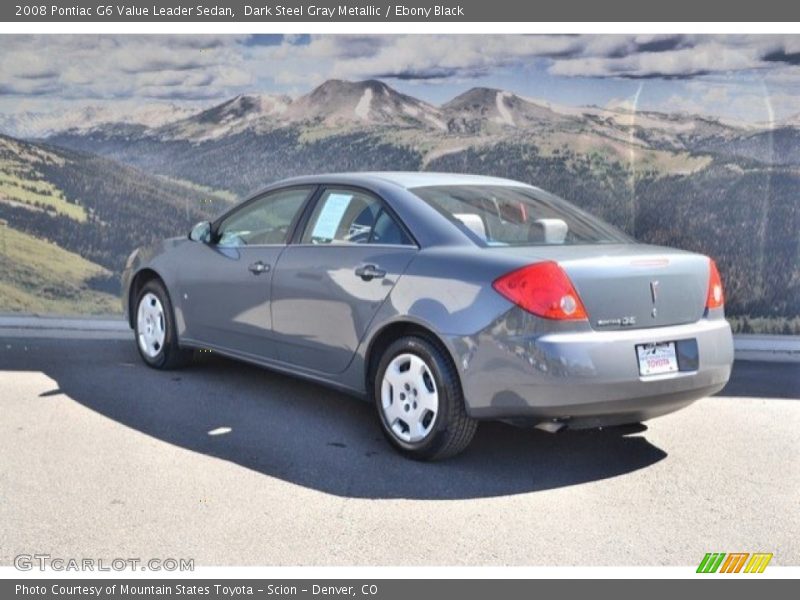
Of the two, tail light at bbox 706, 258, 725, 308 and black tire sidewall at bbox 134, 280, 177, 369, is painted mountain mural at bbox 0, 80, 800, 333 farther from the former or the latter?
tail light at bbox 706, 258, 725, 308

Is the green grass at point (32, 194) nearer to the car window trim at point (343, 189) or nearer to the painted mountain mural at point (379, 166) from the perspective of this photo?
the painted mountain mural at point (379, 166)

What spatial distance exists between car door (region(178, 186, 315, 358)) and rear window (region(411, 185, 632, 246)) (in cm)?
107

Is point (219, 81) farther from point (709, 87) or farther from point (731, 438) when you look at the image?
point (731, 438)

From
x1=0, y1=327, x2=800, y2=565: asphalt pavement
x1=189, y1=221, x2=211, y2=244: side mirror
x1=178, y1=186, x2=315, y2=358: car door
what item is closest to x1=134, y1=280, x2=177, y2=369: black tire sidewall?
x1=178, y1=186, x2=315, y2=358: car door

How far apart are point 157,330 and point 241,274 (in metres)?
1.27

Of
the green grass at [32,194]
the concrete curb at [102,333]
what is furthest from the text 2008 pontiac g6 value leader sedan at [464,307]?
the green grass at [32,194]

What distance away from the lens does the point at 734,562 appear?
14.1 feet

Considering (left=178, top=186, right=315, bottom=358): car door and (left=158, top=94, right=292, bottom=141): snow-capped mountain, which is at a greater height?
(left=158, top=94, right=292, bottom=141): snow-capped mountain

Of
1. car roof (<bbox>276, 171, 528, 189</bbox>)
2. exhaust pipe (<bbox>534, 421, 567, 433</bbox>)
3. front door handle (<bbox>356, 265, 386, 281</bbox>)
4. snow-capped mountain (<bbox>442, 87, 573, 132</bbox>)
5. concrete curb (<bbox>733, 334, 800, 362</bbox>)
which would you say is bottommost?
concrete curb (<bbox>733, 334, 800, 362</bbox>)

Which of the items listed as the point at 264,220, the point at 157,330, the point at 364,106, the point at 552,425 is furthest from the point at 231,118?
the point at 552,425

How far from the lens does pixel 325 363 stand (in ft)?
20.1

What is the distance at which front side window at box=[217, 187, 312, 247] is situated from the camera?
670 centimetres

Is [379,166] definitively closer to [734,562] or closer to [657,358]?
[657,358]

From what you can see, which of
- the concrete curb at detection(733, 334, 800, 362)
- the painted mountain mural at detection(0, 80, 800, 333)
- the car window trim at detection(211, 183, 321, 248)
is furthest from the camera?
the painted mountain mural at detection(0, 80, 800, 333)
